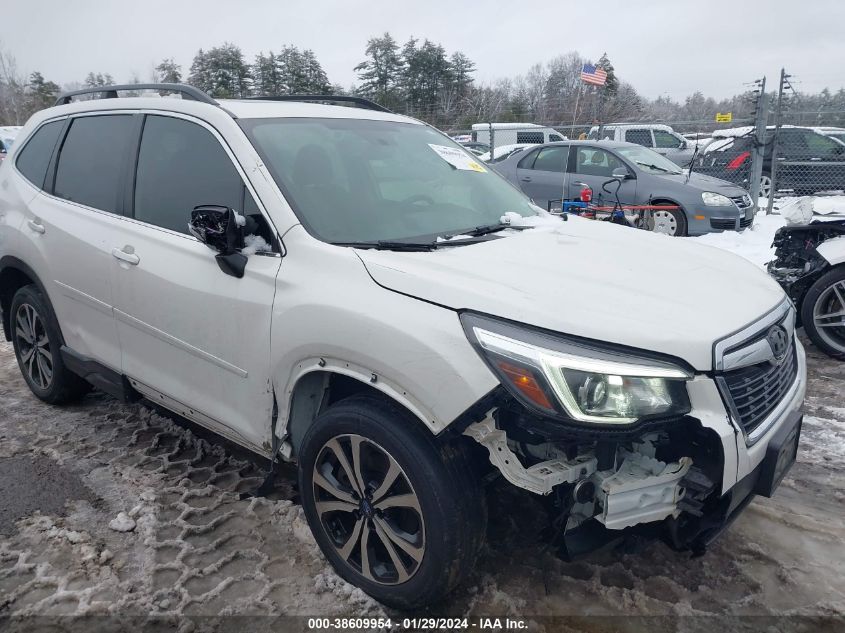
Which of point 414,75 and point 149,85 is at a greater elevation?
point 414,75

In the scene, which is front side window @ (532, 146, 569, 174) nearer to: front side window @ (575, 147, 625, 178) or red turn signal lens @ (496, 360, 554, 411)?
front side window @ (575, 147, 625, 178)

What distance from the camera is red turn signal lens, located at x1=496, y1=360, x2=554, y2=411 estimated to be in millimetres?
1897

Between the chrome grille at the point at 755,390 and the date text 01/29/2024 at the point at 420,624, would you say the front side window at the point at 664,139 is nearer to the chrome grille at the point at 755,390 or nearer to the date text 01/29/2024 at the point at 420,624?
the chrome grille at the point at 755,390

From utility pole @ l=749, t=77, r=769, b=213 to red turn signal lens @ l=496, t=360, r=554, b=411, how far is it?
425 inches

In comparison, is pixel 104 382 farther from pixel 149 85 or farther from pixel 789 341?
pixel 789 341

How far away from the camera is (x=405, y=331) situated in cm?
209

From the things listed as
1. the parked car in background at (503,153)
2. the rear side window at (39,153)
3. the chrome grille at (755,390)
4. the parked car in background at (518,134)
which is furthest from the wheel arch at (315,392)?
the parked car in background at (518,134)

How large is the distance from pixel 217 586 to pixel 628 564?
172cm

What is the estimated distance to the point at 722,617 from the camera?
2357 millimetres

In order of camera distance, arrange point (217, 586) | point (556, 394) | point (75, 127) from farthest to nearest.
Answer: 1. point (75, 127)
2. point (217, 586)
3. point (556, 394)

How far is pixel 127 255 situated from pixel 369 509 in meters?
1.82

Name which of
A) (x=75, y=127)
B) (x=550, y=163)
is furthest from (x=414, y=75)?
(x=75, y=127)

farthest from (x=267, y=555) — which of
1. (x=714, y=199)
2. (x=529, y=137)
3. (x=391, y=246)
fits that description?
(x=529, y=137)

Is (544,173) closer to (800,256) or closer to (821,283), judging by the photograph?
(800,256)
